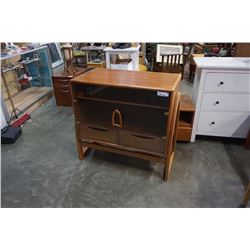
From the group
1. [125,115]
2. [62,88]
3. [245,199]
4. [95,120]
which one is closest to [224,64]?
[125,115]

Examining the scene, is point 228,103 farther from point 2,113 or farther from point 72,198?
point 2,113

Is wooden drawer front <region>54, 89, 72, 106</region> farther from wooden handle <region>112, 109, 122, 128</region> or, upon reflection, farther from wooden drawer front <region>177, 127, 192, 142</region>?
Result: wooden drawer front <region>177, 127, 192, 142</region>

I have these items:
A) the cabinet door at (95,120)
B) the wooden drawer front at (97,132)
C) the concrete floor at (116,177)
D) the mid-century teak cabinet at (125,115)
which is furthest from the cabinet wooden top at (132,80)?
the concrete floor at (116,177)

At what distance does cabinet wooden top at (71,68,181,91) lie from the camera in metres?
1.52

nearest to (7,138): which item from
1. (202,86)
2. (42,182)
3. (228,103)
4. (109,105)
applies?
(42,182)

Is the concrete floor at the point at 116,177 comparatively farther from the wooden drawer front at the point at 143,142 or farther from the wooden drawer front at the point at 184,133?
the wooden drawer front at the point at 143,142

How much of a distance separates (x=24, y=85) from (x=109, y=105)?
251cm

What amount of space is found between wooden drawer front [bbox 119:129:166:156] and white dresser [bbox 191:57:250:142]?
30.1 inches

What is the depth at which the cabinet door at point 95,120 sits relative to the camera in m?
1.82

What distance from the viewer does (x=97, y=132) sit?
1.85m

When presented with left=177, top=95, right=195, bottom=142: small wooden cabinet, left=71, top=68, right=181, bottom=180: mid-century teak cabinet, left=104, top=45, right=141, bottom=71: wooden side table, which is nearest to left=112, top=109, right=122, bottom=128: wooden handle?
left=71, top=68, right=181, bottom=180: mid-century teak cabinet

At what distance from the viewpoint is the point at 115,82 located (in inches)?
63.6

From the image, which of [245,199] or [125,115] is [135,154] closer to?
[125,115]

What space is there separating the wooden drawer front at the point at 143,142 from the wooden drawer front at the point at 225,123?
31.3 inches
